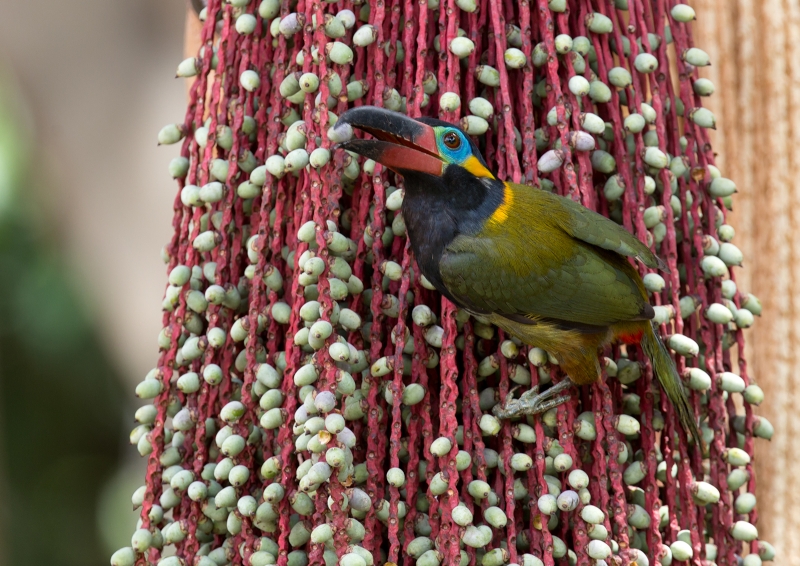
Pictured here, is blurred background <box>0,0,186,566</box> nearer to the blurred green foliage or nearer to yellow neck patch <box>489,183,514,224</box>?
the blurred green foliage

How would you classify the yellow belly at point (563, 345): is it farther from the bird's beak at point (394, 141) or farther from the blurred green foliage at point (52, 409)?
the blurred green foliage at point (52, 409)

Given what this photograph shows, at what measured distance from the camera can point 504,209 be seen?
1.04 metres

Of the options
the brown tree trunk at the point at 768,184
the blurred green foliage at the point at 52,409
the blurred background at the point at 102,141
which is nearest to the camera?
the brown tree trunk at the point at 768,184

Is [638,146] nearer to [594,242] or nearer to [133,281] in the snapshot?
[594,242]

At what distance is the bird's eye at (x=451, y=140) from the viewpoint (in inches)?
37.3

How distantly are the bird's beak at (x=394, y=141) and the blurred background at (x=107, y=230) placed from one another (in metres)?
0.60

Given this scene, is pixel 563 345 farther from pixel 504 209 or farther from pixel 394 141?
pixel 394 141

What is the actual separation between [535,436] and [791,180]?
0.66 metres

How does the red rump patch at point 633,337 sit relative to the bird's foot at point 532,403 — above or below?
above

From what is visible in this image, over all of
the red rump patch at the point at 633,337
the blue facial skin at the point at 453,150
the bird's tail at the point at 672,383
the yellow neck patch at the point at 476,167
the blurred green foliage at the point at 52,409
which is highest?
the blue facial skin at the point at 453,150

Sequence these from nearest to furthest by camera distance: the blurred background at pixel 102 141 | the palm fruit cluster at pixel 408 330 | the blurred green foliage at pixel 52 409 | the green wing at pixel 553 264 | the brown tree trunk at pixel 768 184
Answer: the palm fruit cluster at pixel 408 330 < the green wing at pixel 553 264 < the brown tree trunk at pixel 768 184 < the blurred background at pixel 102 141 < the blurred green foliage at pixel 52 409

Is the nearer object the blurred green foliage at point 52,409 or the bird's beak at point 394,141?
the bird's beak at point 394,141

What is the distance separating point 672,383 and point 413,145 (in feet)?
1.34

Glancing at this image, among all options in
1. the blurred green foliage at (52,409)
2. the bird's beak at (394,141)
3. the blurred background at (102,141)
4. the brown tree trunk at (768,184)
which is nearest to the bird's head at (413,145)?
the bird's beak at (394,141)
